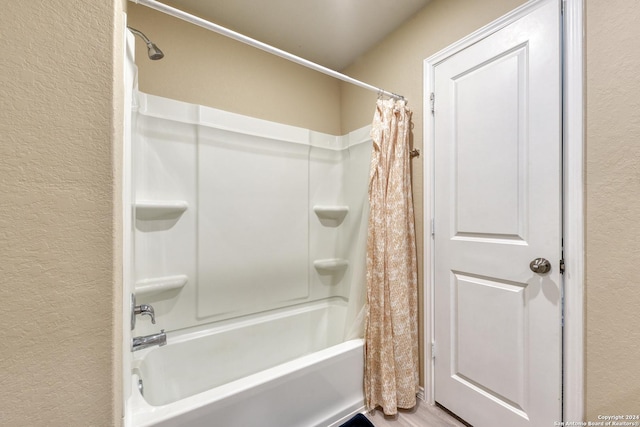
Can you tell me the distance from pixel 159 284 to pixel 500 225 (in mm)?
1887

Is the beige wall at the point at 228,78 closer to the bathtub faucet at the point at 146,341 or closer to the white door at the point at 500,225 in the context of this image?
the white door at the point at 500,225

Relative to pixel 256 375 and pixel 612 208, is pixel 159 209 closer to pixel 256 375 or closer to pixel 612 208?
pixel 256 375

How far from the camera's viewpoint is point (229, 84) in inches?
75.2

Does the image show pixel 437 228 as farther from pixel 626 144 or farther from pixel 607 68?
pixel 607 68

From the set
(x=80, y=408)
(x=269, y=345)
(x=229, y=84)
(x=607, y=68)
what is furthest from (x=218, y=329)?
(x=607, y=68)

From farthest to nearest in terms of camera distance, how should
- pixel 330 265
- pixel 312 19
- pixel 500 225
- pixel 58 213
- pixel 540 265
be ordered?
pixel 330 265
pixel 312 19
pixel 500 225
pixel 540 265
pixel 58 213

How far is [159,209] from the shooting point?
153 centimetres

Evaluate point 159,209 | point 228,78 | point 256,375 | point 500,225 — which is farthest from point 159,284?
point 500,225

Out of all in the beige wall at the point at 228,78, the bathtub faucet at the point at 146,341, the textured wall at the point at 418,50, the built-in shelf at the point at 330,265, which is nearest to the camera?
the bathtub faucet at the point at 146,341

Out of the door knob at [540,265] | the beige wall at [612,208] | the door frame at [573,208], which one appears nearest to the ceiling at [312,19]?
the door frame at [573,208]

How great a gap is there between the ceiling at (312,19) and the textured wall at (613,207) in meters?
1.06

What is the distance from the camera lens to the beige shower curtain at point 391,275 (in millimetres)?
1506

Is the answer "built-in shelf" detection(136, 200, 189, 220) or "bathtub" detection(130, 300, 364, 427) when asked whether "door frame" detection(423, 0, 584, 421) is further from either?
"built-in shelf" detection(136, 200, 189, 220)

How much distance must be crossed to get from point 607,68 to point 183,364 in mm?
2449
